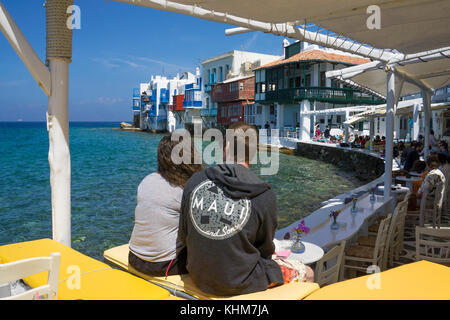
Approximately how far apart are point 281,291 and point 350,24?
3.17 m

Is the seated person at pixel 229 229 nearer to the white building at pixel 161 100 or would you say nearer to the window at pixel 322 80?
the window at pixel 322 80

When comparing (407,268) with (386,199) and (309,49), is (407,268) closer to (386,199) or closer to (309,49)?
(386,199)

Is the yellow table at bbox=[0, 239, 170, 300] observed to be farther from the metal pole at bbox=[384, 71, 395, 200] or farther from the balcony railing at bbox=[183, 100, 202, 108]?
the balcony railing at bbox=[183, 100, 202, 108]

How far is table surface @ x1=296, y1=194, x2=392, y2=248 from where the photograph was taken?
13.7ft

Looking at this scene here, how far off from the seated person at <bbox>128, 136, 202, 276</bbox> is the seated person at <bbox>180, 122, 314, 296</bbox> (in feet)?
0.92

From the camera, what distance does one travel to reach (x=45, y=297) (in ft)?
5.98

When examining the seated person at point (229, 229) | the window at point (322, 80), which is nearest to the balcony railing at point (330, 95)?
the window at point (322, 80)

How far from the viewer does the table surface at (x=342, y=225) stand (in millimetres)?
4172

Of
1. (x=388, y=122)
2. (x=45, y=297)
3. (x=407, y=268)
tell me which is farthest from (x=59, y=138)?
(x=388, y=122)

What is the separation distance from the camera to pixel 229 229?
2.03 meters

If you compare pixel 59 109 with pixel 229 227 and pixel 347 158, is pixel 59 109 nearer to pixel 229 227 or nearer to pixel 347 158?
pixel 229 227

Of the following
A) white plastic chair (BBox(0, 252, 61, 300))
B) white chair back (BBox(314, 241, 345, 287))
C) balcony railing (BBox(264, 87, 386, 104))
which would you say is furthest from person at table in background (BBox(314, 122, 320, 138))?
white plastic chair (BBox(0, 252, 61, 300))

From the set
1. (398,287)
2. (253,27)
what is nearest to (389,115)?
(253,27)

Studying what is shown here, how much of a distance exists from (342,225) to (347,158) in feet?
60.1
